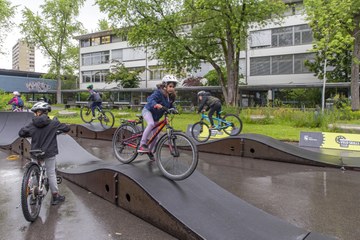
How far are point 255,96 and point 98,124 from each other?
2789 centimetres

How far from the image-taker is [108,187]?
18.7 feet

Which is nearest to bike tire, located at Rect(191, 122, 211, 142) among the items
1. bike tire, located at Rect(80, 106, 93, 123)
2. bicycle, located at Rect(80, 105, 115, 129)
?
bicycle, located at Rect(80, 105, 115, 129)

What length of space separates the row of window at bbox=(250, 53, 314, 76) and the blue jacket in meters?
32.6

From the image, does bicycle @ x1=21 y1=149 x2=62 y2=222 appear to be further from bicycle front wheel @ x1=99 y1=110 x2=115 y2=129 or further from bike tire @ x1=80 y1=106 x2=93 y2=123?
bike tire @ x1=80 y1=106 x2=93 y2=123

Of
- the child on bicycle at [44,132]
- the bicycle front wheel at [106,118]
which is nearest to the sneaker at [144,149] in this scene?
the child on bicycle at [44,132]

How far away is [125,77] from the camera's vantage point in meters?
49.6

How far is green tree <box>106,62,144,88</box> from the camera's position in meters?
49.6

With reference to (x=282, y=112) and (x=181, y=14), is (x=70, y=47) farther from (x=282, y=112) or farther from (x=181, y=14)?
(x=282, y=112)

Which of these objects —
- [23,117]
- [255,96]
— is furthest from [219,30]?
[255,96]

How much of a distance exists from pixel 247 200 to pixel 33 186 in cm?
369

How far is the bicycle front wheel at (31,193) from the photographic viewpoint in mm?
4523

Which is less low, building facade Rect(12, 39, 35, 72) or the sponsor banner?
building facade Rect(12, 39, 35, 72)

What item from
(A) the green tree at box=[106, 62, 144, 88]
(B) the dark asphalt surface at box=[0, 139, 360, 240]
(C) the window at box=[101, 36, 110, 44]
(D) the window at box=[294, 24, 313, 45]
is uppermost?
(C) the window at box=[101, 36, 110, 44]

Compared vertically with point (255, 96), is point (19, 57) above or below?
above
